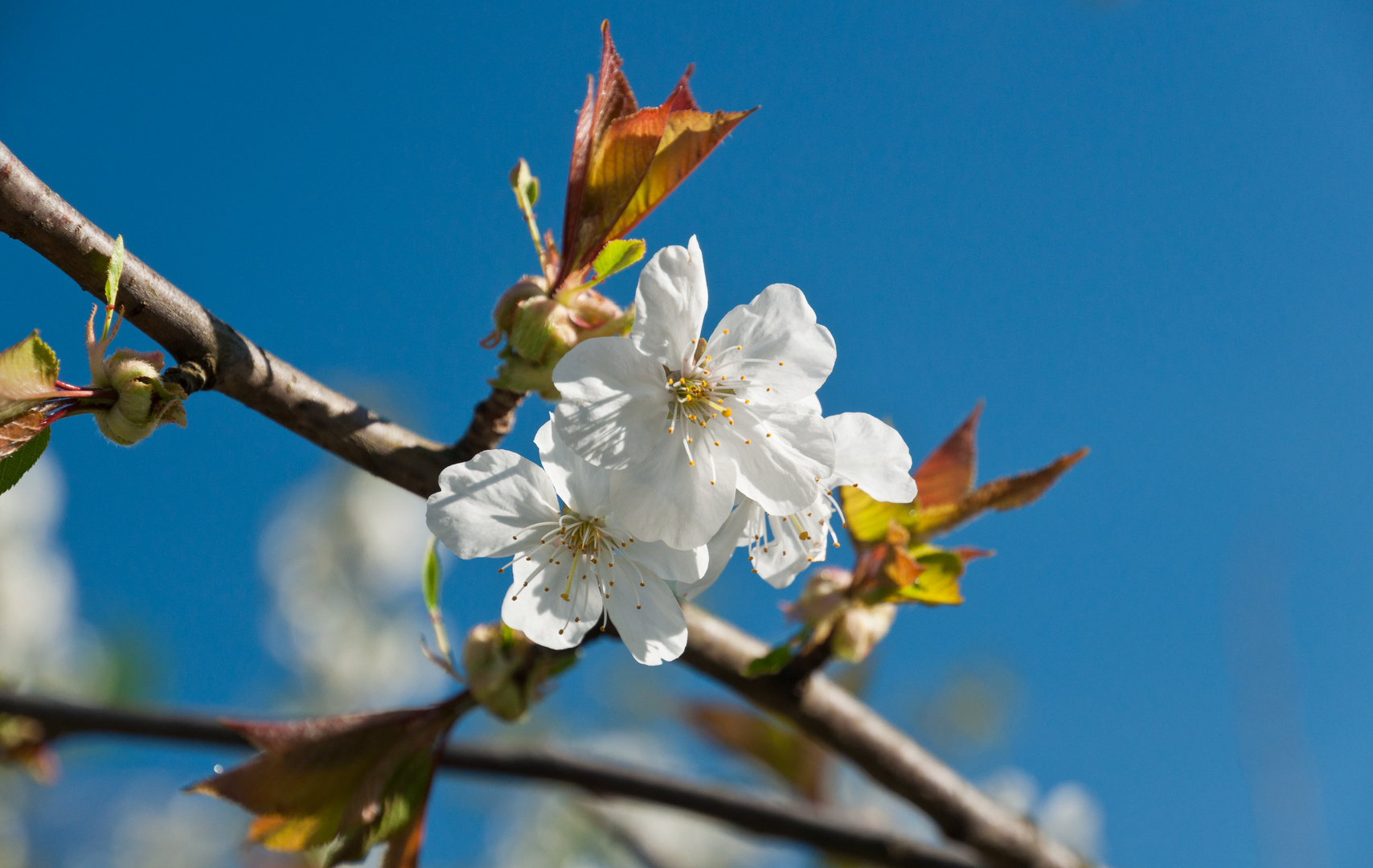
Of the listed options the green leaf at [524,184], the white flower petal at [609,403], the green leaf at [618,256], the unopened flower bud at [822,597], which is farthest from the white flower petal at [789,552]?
the green leaf at [524,184]

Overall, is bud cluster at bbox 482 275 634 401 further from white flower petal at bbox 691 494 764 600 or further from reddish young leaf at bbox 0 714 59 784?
reddish young leaf at bbox 0 714 59 784

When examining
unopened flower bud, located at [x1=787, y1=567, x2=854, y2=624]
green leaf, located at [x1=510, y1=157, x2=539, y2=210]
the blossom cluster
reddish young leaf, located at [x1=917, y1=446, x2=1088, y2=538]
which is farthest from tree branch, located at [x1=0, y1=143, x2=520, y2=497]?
reddish young leaf, located at [x1=917, y1=446, x2=1088, y2=538]

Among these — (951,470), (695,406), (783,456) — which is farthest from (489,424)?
(951,470)

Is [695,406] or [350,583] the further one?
[350,583]

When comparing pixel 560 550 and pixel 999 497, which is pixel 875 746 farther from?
pixel 560 550

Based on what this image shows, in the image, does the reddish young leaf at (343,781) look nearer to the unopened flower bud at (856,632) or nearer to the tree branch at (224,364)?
the tree branch at (224,364)

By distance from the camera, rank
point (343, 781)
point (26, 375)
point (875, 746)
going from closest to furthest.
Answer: point (26, 375)
point (343, 781)
point (875, 746)

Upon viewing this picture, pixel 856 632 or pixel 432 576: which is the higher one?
pixel 856 632
